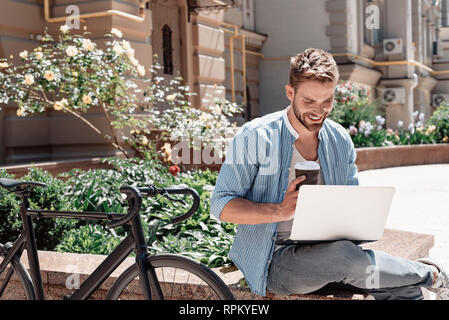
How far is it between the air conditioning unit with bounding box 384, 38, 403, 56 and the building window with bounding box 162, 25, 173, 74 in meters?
12.4

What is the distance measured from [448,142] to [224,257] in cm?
1393

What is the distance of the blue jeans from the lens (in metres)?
2.70

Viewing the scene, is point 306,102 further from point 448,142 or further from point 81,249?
point 448,142

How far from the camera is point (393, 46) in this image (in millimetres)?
22031

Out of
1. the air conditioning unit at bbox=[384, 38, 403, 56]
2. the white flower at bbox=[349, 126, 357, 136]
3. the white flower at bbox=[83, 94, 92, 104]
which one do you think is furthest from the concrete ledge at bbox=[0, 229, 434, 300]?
the air conditioning unit at bbox=[384, 38, 403, 56]

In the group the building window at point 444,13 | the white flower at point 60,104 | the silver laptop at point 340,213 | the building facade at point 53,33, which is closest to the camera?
the silver laptop at point 340,213

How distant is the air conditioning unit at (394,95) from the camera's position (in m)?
21.8

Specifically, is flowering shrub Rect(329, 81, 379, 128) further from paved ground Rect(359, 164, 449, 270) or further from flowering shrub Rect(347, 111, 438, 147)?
paved ground Rect(359, 164, 449, 270)

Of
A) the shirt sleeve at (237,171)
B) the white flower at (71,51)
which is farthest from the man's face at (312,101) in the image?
the white flower at (71,51)

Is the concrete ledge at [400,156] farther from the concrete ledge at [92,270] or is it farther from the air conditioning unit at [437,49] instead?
the air conditioning unit at [437,49]

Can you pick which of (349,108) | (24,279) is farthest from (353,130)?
(24,279)

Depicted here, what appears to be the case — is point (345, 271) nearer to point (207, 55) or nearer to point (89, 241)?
point (89, 241)

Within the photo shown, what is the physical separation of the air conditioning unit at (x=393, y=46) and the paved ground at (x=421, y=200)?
7.99 meters

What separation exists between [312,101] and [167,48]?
9.02 m
